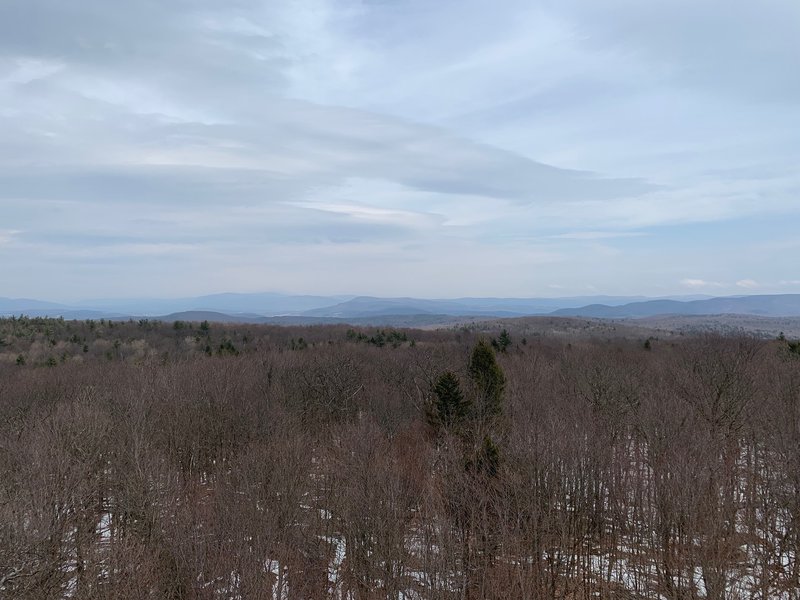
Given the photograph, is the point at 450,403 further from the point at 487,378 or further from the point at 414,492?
the point at 414,492

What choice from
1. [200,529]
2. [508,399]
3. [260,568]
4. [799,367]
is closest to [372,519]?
[260,568]

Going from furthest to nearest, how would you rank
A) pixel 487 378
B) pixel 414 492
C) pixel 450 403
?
pixel 487 378 < pixel 450 403 < pixel 414 492

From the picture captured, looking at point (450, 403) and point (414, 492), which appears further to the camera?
point (450, 403)

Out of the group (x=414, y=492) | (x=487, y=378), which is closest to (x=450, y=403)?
(x=487, y=378)

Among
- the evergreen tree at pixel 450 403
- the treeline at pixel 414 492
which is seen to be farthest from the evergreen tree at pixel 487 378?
the evergreen tree at pixel 450 403

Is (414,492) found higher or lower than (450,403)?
lower

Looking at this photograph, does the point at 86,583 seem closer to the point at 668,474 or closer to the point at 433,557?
the point at 433,557

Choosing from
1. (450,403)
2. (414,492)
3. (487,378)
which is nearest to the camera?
(414,492)

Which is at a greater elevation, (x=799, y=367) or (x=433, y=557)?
(x=799, y=367)
